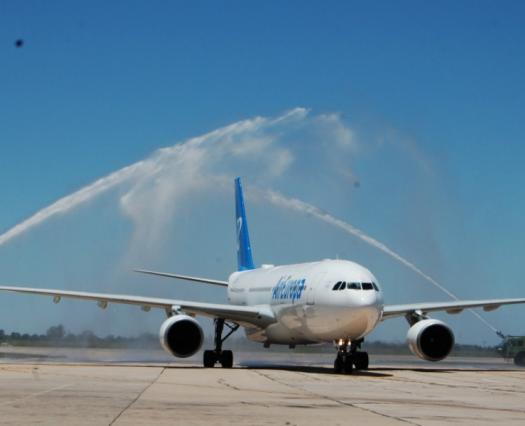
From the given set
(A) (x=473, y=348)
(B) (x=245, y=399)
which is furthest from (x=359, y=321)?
(A) (x=473, y=348)

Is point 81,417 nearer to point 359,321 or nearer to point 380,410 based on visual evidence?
point 380,410

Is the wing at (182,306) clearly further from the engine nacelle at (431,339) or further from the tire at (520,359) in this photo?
the tire at (520,359)

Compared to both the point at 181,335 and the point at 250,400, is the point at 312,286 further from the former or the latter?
the point at 250,400

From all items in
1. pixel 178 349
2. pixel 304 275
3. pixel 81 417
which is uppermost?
pixel 304 275

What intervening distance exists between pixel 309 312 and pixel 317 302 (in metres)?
0.78

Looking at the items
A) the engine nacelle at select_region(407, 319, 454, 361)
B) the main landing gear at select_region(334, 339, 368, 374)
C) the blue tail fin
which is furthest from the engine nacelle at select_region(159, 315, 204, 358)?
the blue tail fin

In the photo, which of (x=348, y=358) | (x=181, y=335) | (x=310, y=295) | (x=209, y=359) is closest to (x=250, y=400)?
(x=348, y=358)

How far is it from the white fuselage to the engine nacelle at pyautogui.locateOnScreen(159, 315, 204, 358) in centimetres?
322

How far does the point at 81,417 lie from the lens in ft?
44.6

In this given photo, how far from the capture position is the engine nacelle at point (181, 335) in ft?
111

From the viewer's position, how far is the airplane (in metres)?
30.4

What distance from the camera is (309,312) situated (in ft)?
106

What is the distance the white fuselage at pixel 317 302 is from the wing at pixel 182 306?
456mm

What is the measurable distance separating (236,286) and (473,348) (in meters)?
26.7
